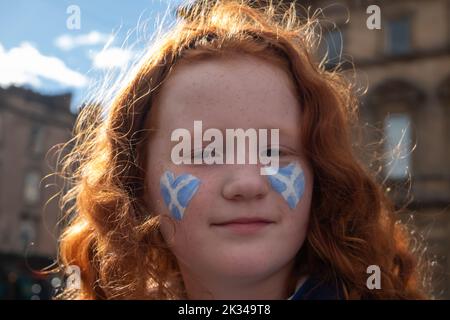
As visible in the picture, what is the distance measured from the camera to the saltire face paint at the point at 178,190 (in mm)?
1020

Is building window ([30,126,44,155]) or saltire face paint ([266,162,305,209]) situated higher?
building window ([30,126,44,155])

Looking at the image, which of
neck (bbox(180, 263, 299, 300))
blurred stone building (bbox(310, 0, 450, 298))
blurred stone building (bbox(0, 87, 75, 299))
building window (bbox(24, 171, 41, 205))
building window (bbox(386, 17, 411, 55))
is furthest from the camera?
building window (bbox(24, 171, 41, 205))

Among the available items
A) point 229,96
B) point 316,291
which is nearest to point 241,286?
point 316,291

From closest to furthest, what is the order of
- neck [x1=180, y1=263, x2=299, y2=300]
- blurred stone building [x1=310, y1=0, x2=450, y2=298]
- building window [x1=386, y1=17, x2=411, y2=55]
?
neck [x1=180, y1=263, x2=299, y2=300], blurred stone building [x1=310, y1=0, x2=450, y2=298], building window [x1=386, y1=17, x2=411, y2=55]

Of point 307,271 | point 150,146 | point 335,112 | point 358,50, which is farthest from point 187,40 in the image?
point 358,50

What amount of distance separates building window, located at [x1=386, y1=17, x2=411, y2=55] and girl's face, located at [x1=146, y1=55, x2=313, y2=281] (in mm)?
7966

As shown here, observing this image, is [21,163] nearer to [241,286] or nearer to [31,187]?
[31,187]

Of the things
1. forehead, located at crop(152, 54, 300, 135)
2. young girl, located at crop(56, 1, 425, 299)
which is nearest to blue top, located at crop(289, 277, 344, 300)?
young girl, located at crop(56, 1, 425, 299)

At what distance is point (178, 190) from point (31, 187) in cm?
1443

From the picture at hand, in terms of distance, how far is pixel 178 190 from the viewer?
103 centimetres

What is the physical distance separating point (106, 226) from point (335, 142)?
533 millimetres

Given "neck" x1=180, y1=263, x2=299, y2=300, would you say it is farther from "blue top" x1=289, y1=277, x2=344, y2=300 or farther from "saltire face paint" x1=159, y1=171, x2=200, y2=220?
"saltire face paint" x1=159, y1=171, x2=200, y2=220

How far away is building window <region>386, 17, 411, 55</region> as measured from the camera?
8.37m
